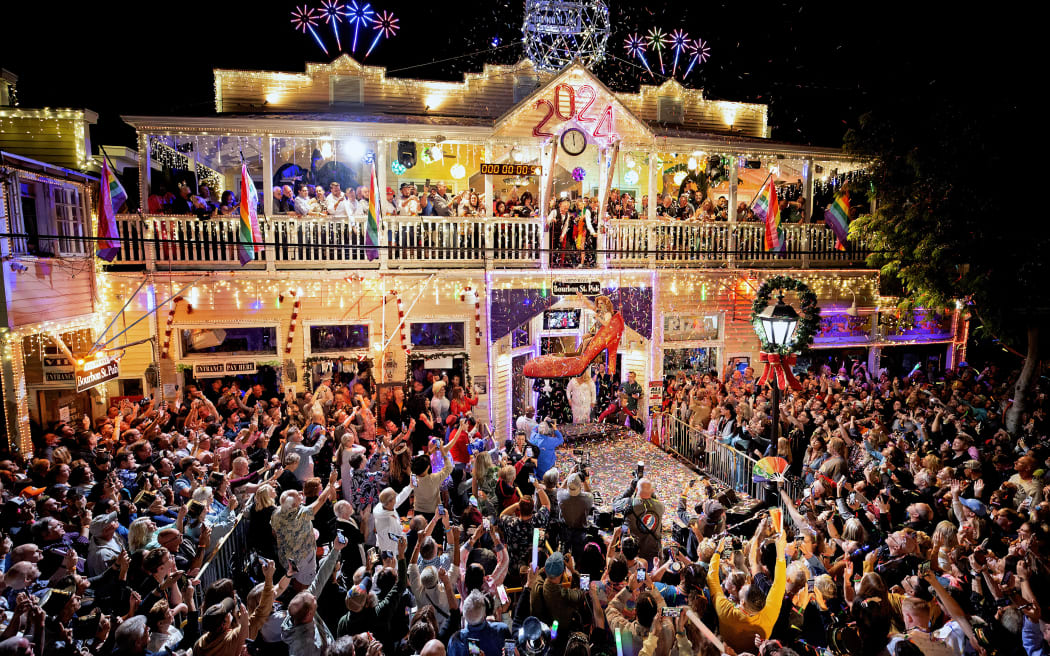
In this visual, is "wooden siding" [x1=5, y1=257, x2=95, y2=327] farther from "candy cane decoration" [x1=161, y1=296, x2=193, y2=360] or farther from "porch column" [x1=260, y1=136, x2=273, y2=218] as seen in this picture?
"porch column" [x1=260, y1=136, x2=273, y2=218]

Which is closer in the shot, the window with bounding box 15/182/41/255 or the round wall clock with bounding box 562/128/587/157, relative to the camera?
the window with bounding box 15/182/41/255

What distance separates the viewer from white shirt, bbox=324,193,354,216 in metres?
13.8

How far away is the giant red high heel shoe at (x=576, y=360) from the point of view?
41.4ft

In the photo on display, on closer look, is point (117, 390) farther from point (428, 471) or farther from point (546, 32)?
point (546, 32)

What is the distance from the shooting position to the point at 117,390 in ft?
43.7

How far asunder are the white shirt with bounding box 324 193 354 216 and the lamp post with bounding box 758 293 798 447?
32.3 feet

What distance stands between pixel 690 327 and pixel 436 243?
25.1 feet

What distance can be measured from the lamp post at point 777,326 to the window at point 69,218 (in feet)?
41.4

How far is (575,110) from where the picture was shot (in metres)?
14.4

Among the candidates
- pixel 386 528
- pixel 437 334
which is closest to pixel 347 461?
pixel 386 528

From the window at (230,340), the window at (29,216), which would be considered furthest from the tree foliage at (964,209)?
the window at (29,216)

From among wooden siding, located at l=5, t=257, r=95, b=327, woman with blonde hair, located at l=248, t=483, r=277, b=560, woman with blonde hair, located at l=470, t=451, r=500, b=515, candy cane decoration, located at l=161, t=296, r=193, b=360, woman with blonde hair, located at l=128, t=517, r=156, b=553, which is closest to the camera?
woman with blonde hair, located at l=128, t=517, r=156, b=553

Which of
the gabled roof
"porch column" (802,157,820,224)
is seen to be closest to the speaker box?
the gabled roof

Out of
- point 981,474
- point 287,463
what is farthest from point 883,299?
point 287,463
